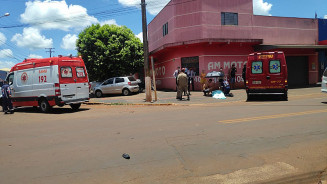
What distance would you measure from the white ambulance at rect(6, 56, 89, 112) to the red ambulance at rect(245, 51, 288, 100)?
8.36 m

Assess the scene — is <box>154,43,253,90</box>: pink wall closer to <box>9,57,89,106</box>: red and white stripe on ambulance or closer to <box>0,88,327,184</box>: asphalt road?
<box>9,57,89,106</box>: red and white stripe on ambulance

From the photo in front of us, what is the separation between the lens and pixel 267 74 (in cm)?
1266

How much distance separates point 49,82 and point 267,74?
1036 centimetres

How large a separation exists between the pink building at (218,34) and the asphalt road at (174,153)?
1279cm

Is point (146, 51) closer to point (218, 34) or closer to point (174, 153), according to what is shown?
point (218, 34)

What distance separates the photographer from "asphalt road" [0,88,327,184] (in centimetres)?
377

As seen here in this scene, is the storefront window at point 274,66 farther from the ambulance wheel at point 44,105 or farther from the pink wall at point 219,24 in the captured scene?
the ambulance wheel at point 44,105

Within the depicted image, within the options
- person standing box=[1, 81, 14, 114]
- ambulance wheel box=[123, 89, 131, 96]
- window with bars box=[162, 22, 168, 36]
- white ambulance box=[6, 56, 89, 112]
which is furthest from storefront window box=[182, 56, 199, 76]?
person standing box=[1, 81, 14, 114]

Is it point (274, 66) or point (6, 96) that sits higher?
point (274, 66)

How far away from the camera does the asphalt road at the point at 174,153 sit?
3.77m

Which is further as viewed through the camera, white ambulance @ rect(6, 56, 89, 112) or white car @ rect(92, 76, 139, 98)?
white car @ rect(92, 76, 139, 98)

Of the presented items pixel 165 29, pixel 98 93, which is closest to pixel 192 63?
pixel 165 29

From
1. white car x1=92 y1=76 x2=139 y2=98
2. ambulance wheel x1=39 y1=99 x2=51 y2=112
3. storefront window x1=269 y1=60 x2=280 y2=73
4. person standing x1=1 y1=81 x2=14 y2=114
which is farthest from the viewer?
white car x1=92 y1=76 x2=139 y2=98

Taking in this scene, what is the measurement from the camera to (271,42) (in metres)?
22.2
